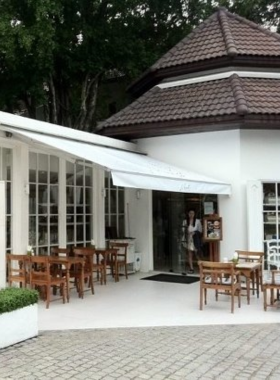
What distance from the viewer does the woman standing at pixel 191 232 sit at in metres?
14.2

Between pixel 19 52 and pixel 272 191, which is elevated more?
pixel 19 52

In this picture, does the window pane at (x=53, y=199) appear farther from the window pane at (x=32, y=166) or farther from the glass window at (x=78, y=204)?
the window pane at (x=32, y=166)

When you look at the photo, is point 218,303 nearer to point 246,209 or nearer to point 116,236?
point 246,209

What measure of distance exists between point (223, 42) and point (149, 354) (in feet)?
41.3

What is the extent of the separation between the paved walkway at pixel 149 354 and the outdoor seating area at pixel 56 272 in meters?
2.18

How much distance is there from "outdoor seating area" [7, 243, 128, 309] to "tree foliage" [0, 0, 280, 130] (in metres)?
9.50

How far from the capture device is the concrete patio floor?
346 inches

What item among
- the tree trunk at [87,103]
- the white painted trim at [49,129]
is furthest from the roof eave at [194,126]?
the tree trunk at [87,103]

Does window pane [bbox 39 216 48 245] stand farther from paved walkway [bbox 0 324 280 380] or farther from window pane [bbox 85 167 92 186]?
paved walkway [bbox 0 324 280 380]

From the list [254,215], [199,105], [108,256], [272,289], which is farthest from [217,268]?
[199,105]

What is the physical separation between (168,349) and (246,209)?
7.10 metres

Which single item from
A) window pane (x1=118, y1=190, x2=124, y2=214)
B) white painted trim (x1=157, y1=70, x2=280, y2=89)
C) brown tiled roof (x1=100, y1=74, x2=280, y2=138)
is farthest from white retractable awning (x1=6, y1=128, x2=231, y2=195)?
white painted trim (x1=157, y1=70, x2=280, y2=89)

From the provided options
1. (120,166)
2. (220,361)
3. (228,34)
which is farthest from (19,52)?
(220,361)

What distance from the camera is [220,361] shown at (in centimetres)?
648
